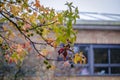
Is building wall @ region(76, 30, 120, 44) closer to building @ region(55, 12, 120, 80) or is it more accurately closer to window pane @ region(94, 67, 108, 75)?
building @ region(55, 12, 120, 80)

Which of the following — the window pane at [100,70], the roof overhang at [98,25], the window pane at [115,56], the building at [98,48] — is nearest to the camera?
the roof overhang at [98,25]

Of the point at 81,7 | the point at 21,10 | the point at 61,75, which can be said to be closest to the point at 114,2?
the point at 81,7

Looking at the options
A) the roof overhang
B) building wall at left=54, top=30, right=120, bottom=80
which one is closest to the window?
building wall at left=54, top=30, right=120, bottom=80

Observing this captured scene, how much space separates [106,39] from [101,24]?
72 cm

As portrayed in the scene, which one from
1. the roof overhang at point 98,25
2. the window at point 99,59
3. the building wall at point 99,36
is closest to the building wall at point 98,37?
the building wall at point 99,36

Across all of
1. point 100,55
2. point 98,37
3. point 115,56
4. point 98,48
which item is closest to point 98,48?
point 98,48

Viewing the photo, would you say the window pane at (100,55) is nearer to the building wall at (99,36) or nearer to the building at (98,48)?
the building at (98,48)

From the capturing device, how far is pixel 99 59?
13188 millimetres

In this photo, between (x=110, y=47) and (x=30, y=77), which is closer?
(x=30, y=77)

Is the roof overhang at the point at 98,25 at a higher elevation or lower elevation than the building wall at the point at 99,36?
higher

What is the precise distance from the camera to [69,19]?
3.25 meters

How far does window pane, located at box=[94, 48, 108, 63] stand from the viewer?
517 inches

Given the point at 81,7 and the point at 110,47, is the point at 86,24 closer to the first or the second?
the point at 110,47

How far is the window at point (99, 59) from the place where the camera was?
42.4 feet
